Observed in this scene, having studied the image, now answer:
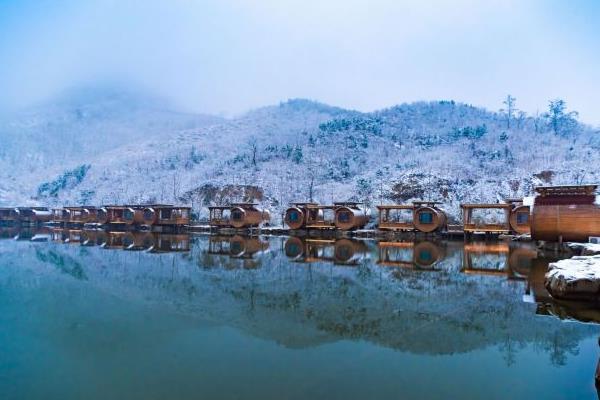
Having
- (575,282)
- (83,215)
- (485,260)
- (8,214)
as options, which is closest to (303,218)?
(485,260)

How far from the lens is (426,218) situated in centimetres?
3039

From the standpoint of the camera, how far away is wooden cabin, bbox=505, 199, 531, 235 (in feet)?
89.4

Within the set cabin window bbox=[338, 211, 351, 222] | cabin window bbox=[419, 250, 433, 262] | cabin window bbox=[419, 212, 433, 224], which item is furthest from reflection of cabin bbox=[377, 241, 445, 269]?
cabin window bbox=[338, 211, 351, 222]

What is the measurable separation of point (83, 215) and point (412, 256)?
40926mm

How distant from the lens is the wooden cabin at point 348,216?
106 feet

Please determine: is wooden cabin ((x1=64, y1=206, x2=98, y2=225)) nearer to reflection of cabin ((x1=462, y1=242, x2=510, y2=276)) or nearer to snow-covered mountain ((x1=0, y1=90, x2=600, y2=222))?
snow-covered mountain ((x1=0, y1=90, x2=600, y2=222))

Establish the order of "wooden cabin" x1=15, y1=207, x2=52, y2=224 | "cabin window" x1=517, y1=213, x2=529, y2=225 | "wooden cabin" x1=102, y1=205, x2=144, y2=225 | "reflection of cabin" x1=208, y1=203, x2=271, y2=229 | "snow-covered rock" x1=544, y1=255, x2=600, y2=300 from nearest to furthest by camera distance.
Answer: "snow-covered rock" x1=544, y1=255, x2=600, y2=300
"cabin window" x1=517, y1=213, x2=529, y2=225
"reflection of cabin" x1=208, y1=203, x2=271, y2=229
"wooden cabin" x1=102, y1=205, x2=144, y2=225
"wooden cabin" x1=15, y1=207, x2=52, y2=224

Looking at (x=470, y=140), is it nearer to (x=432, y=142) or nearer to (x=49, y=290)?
(x=432, y=142)

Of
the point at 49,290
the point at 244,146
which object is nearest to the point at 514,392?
the point at 49,290

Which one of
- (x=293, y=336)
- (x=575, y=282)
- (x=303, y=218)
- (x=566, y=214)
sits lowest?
(x=293, y=336)

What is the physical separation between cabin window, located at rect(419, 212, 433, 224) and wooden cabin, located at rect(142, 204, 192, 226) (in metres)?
20.9

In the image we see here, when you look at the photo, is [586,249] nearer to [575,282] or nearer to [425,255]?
[575,282]

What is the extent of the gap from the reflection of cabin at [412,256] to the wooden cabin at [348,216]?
8.40 meters

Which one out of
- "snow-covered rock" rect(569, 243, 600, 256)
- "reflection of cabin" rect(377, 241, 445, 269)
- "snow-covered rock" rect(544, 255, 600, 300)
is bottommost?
"reflection of cabin" rect(377, 241, 445, 269)
